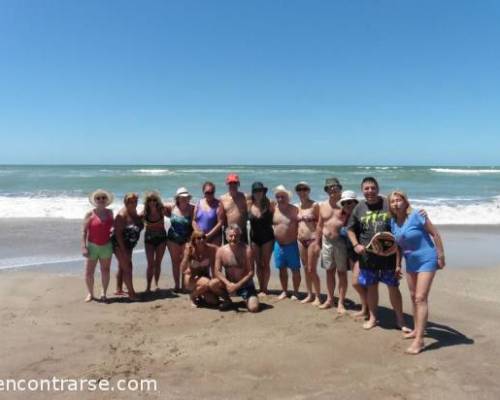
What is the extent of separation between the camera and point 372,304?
15.8 feet

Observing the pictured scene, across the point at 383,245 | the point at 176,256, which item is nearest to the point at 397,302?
the point at 383,245

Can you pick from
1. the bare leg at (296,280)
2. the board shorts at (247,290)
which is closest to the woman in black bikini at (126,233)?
the board shorts at (247,290)

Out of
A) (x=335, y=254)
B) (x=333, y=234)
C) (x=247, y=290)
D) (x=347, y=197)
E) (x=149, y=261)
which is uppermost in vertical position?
(x=347, y=197)

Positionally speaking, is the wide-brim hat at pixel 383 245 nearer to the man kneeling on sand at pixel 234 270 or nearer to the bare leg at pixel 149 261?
the man kneeling on sand at pixel 234 270

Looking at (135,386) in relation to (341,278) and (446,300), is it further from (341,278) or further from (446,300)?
(446,300)

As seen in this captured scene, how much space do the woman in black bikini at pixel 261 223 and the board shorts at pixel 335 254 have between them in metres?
0.89

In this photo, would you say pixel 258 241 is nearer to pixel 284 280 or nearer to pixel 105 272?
pixel 284 280

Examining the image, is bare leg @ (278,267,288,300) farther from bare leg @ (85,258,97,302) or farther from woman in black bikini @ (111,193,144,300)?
bare leg @ (85,258,97,302)

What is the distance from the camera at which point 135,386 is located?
3.50 meters

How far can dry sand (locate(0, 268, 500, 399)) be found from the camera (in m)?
3.49

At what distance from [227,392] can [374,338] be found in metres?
1.86

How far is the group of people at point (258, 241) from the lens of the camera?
4539 mm

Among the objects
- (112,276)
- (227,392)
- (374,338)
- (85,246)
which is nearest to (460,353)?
(374,338)

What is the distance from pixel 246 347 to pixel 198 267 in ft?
5.49
